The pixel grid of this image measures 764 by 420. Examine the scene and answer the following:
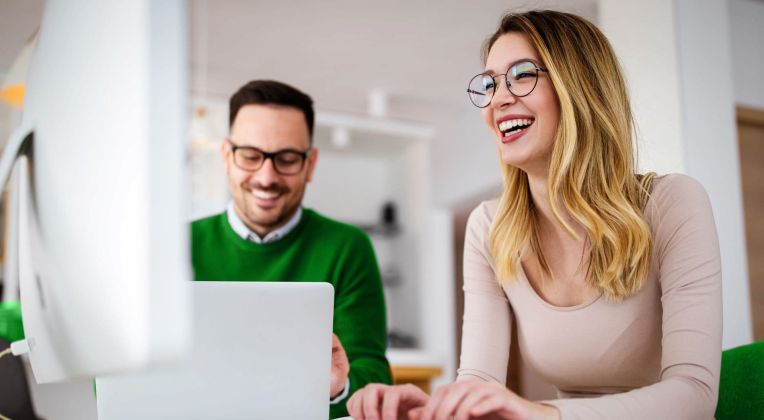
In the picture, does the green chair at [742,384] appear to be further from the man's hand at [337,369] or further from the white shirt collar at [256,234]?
the white shirt collar at [256,234]

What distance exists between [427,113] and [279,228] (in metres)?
4.58

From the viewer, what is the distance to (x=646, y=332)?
46.6 inches

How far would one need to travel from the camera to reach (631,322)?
1.18m

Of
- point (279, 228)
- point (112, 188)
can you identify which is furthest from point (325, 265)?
point (112, 188)

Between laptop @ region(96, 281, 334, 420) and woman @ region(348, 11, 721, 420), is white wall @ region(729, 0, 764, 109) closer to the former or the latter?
woman @ region(348, 11, 721, 420)

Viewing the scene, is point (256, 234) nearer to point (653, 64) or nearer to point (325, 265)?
point (325, 265)

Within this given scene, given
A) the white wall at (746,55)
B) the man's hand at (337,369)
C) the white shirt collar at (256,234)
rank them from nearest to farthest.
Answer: the man's hand at (337,369) → the white shirt collar at (256,234) → the white wall at (746,55)

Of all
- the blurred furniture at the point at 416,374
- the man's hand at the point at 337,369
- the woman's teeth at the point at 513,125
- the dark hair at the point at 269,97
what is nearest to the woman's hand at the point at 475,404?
the man's hand at the point at 337,369

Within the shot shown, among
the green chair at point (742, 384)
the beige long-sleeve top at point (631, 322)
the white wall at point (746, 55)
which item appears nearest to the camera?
the beige long-sleeve top at point (631, 322)

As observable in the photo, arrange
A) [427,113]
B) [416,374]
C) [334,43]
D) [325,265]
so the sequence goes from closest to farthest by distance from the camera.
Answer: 1. [325,265]
2. [416,374]
3. [334,43]
4. [427,113]

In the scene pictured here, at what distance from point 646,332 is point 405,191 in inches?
196

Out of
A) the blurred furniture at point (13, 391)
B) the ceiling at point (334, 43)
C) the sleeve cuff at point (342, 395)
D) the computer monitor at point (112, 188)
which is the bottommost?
the sleeve cuff at point (342, 395)

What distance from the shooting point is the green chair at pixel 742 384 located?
1.09 metres

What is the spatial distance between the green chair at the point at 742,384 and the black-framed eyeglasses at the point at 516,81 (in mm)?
579
